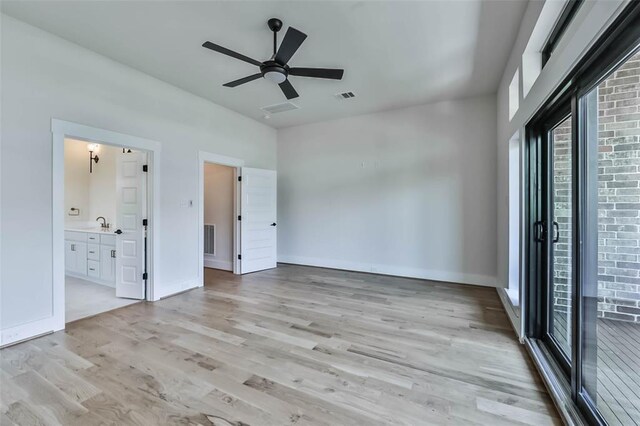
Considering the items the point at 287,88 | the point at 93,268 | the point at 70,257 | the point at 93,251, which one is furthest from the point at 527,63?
the point at 70,257

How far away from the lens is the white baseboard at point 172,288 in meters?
3.97

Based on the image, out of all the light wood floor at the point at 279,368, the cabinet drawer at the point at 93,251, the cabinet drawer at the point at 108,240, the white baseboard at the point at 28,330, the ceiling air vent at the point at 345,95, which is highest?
the ceiling air vent at the point at 345,95

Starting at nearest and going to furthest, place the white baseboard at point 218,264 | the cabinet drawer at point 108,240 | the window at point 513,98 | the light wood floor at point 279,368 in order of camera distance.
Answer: the light wood floor at point 279,368
the window at point 513,98
the cabinet drawer at point 108,240
the white baseboard at point 218,264

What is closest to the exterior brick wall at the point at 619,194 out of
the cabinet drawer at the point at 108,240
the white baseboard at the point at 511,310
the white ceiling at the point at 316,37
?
the white baseboard at the point at 511,310

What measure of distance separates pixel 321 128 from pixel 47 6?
4316mm

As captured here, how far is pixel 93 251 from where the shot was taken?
4742mm

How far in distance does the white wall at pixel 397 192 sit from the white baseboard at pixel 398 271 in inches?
0.7

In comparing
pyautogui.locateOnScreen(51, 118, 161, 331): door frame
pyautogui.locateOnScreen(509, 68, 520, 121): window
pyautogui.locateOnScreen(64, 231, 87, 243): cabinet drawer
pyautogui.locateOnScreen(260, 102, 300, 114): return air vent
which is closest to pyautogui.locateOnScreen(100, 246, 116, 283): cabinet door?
pyautogui.locateOnScreen(64, 231, 87, 243): cabinet drawer

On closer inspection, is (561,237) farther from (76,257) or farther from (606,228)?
(76,257)

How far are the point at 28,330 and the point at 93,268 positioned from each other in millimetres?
2287

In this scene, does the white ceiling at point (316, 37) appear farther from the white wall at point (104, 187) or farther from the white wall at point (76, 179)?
the white wall at point (76, 179)

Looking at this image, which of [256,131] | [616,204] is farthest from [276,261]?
[616,204]

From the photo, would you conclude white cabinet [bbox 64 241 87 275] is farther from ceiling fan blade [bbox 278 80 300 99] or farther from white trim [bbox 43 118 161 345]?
ceiling fan blade [bbox 278 80 300 99]

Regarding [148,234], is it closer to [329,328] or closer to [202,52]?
[202,52]
